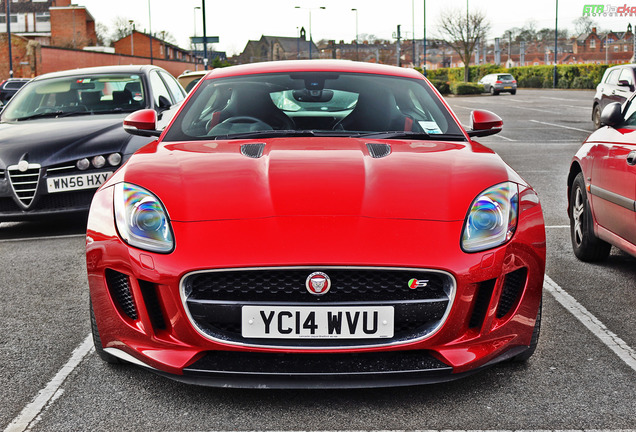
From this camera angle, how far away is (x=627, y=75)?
54.3ft

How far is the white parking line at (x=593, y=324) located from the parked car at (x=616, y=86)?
1147cm

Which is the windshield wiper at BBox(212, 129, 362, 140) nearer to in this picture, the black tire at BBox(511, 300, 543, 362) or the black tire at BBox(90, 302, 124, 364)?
the black tire at BBox(90, 302, 124, 364)

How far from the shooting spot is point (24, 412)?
2881 millimetres

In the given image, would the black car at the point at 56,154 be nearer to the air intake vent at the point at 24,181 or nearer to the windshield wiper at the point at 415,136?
the air intake vent at the point at 24,181

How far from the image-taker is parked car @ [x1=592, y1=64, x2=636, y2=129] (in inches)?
637

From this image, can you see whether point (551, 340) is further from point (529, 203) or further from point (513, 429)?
point (513, 429)

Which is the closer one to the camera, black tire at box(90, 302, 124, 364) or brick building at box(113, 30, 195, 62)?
black tire at box(90, 302, 124, 364)

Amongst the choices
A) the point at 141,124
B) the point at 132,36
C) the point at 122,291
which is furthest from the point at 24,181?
the point at 132,36

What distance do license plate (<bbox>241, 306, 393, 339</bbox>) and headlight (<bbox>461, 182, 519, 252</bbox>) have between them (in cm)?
45

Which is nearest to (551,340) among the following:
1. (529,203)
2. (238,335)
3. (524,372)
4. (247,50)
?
(524,372)

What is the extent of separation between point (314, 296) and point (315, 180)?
22.7 inches

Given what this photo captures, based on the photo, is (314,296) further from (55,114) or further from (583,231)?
(55,114)

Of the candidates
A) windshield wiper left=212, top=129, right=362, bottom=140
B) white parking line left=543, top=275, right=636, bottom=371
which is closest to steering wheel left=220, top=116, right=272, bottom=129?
windshield wiper left=212, top=129, right=362, bottom=140

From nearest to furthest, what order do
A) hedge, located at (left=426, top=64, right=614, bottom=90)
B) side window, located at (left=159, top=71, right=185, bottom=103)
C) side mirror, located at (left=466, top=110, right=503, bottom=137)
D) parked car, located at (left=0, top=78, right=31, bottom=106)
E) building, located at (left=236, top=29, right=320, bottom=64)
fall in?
side mirror, located at (left=466, top=110, right=503, bottom=137), side window, located at (left=159, top=71, right=185, bottom=103), parked car, located at (left=0, top=78, right=31, bottom=106), hedge, located at (left=426, top=64, right=614, bottom=90), building, located at (left=236, top=29, right=320, bottom=64)
